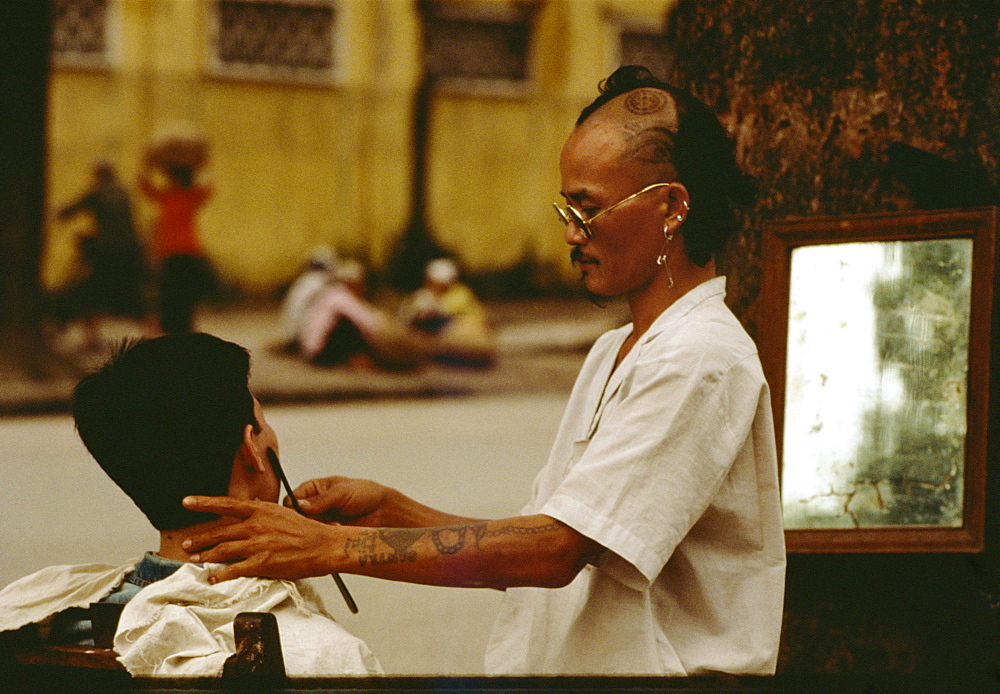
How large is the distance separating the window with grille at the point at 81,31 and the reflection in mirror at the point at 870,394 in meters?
11.2

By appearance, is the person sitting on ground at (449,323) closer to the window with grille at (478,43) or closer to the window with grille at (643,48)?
the window with grille at (478,43)

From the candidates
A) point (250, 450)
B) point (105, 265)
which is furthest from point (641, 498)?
point (105, 265)

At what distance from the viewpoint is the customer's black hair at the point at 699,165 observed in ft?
5.84

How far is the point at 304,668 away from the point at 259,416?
40cm

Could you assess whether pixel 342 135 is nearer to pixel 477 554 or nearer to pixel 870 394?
pixel 870 394

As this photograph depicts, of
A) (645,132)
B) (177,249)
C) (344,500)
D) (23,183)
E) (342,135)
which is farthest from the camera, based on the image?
(342,135)

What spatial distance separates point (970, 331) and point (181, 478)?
5.15 feet

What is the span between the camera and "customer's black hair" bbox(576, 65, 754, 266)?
5.84ft

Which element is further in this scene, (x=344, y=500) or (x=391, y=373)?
(x=391, y=373)

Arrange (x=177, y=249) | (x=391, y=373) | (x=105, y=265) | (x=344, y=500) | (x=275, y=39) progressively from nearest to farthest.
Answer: (x=344, y=500) → (x=177, y=249) → (x=391, y=373) → (x=105, y=265) → (x=275, y=39)

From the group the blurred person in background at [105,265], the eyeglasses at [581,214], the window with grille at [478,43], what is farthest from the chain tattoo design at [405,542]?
the window with grille at [478,43]

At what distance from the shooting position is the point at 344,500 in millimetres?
2039

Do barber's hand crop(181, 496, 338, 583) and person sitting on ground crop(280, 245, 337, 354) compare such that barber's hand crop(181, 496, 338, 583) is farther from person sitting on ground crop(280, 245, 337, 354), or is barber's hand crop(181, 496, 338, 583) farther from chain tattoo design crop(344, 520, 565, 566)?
person sitting on ground crop(280, 245, 337, 354)

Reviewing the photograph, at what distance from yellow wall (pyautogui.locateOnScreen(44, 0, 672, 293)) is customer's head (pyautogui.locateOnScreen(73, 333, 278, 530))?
10654 millimetres
